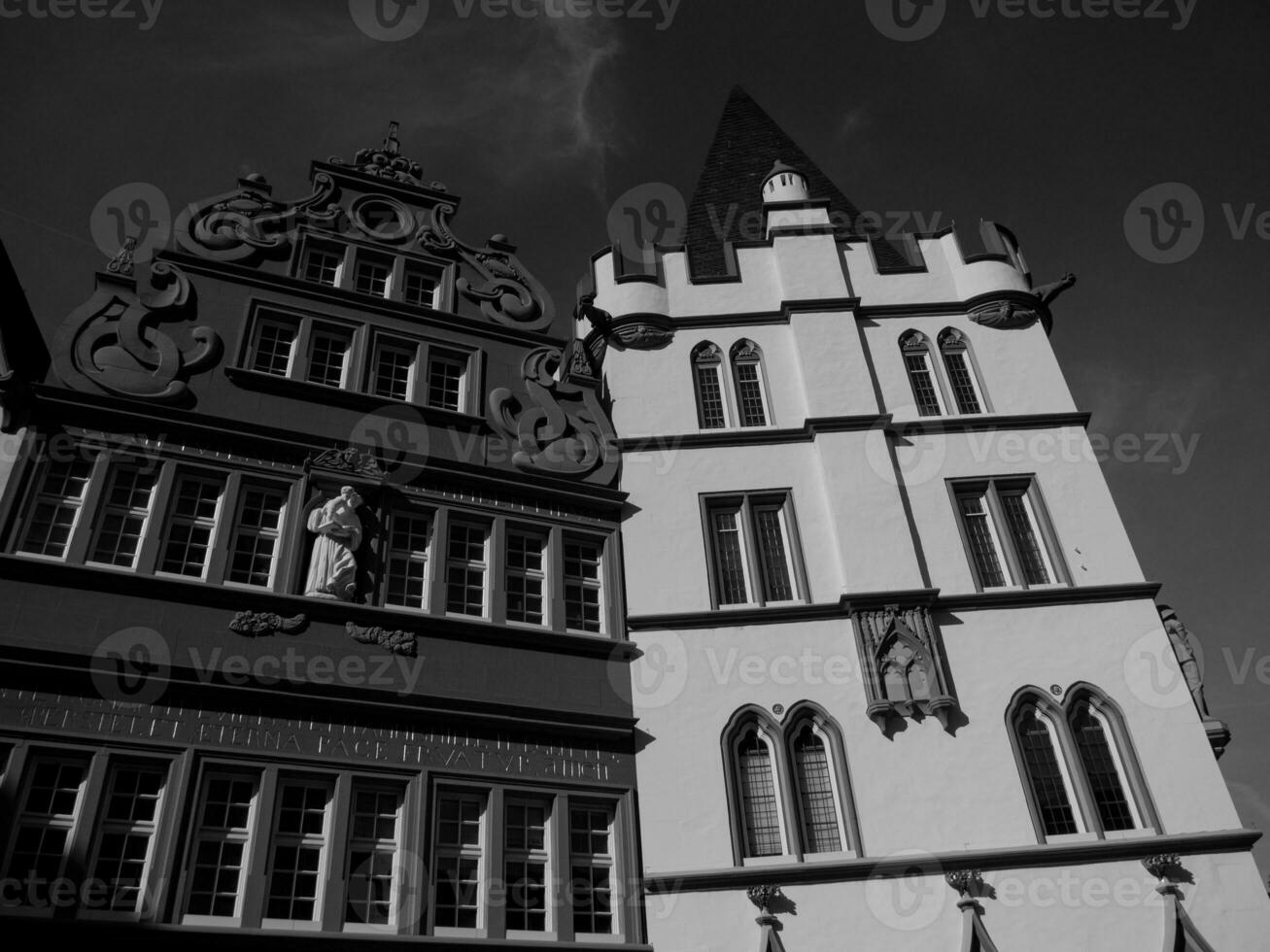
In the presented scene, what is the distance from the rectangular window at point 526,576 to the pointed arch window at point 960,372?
861cm

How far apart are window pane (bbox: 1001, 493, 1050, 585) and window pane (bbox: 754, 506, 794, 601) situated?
4018mm

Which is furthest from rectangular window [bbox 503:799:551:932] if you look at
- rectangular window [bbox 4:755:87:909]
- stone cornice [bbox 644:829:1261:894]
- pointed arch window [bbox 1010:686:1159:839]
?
pointed arch window [bbox 1010:686:1159:839]

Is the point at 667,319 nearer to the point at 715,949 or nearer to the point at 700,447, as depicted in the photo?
the point at 700,447

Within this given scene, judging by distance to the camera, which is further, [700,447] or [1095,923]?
[700,447]

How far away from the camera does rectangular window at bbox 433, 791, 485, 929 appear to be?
43.2ft

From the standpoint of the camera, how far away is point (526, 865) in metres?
14.0

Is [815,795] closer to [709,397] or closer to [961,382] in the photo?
[709,397]

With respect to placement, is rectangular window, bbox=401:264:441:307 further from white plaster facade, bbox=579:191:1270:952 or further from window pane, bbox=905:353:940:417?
window pane, bbox=905:353:940:417

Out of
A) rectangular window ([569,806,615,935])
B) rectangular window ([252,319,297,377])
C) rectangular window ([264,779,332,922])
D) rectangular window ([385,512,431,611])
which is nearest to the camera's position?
rectangular window ([264,779,332,922])

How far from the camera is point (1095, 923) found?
1426 centimetres

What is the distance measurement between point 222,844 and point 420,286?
10794 mm

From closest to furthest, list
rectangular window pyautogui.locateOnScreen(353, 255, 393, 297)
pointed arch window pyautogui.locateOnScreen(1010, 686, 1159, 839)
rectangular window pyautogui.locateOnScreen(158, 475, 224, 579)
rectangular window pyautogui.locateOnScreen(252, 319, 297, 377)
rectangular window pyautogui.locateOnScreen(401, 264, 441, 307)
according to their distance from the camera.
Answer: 1. rectangular window pyautogui.locateOnScreen(158, 475, 224, 579)
2. pointed arch window pyautogui.locateOnScreen(1010, 686, 1159, 839)
3. rectangular window pyautogui.locateOnScreen(252, 319, 297, 377)
4. rectangular window pyautogui.locateOnScreen(353, 255, 393, 297)
5. rectangular window pyautogui.locateOnScreen(401, 264, 441, 307)

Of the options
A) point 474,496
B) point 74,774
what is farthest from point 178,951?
point 474,496

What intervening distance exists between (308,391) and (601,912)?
9006 millimetres
